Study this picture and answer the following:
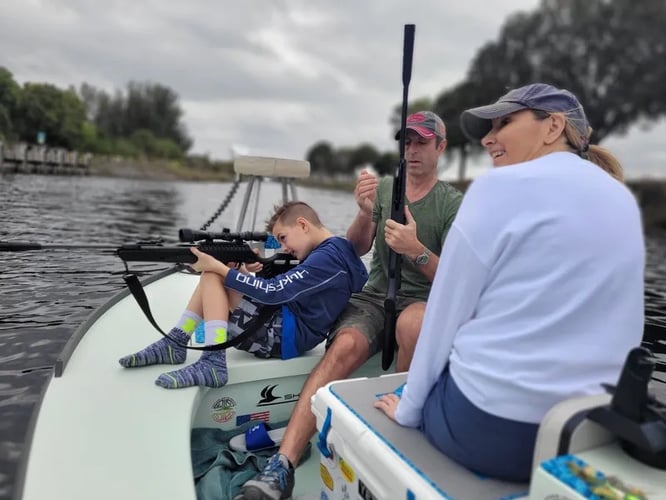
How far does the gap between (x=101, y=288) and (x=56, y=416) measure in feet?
14.6

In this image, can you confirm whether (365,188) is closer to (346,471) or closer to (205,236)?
(205,236)

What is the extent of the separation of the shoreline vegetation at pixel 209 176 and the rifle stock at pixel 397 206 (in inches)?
712

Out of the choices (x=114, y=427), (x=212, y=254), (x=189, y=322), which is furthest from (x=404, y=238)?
(x=114, y=427)

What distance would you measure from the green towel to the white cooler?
0.48 m

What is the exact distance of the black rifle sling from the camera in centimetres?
224

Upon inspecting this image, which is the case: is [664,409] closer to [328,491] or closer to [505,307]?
[505,307]

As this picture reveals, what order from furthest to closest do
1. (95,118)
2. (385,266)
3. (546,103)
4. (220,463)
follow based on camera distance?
1. (95,118)
2. (385,266)
3. (220,463)
4. (546,103)

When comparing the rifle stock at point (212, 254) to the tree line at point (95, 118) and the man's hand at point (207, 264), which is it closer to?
the man's hand at point (207, 264)

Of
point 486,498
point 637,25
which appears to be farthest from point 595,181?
point 637,25

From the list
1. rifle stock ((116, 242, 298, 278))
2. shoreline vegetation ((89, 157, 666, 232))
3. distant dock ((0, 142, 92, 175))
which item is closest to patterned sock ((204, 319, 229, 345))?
rifle stock ((116, 242, 298, 278))

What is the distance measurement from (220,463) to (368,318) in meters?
0.95

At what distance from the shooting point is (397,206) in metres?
2.33

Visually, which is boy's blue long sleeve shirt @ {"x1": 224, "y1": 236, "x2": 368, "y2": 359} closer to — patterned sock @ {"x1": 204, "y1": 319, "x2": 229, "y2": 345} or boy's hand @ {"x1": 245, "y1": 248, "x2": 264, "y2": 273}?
patterned sock @ {"x1": 204, "y1": 319, "x2": 229, "y2": 345}

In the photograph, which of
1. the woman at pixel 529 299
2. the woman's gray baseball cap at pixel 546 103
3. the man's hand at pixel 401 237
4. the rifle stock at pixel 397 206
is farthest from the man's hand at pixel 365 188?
the woman at pixel 529 299
